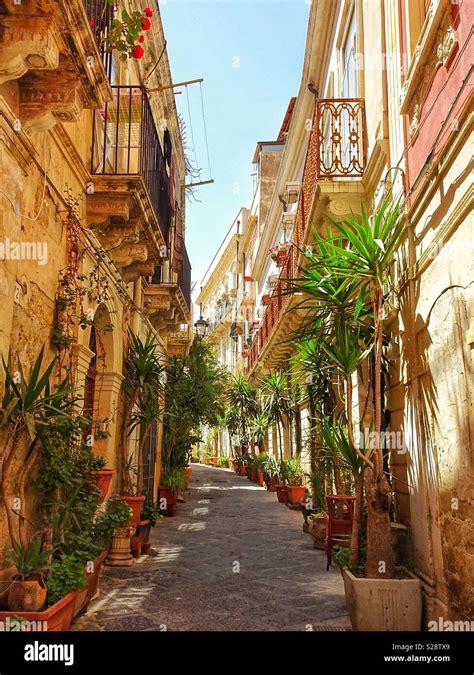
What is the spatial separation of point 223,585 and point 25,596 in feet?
9.11

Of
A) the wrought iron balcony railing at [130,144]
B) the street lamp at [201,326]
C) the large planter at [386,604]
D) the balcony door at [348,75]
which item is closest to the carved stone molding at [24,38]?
the wrought iron balcony railing at [130,144]

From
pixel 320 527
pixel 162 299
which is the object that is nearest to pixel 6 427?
pixel 320 527

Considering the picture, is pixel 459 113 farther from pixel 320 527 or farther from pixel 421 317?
pixel 320 527

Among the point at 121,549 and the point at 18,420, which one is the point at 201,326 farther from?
the point at 18,420

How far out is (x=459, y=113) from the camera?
4055 millimetres

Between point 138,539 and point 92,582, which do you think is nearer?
point 92,582

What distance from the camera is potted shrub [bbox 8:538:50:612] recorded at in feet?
12.8

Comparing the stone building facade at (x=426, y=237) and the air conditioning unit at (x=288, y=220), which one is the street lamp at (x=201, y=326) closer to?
the air conditioning unit at (x=288, y=220)

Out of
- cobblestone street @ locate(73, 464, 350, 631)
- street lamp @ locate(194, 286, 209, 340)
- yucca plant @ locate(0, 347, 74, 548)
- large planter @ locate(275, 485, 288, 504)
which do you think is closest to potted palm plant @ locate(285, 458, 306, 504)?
large planter @ locate(275, 485, 288, 504)

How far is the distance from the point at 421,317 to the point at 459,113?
175 centimetres

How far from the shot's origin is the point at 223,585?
20.5ft

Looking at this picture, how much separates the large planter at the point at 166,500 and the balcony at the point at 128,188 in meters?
4.97

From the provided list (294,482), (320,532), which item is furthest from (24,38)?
(294,482)
